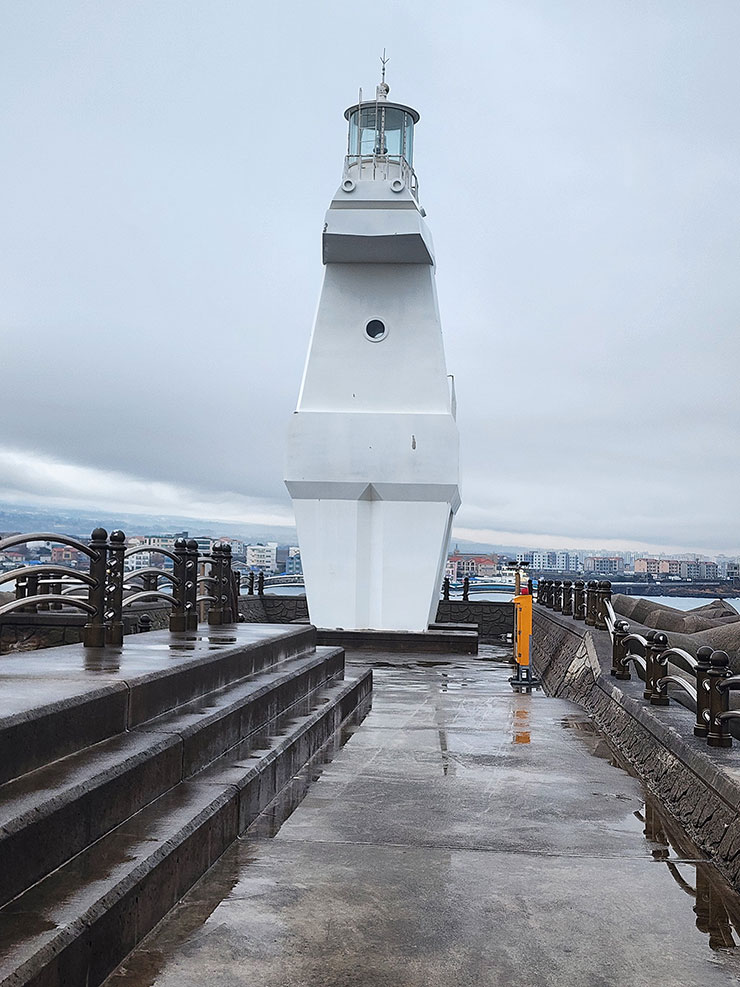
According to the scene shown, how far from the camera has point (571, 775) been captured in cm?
708

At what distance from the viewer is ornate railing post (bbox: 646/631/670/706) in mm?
7926

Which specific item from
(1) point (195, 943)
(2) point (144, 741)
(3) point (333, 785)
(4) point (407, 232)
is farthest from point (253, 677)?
(4) point (407, 232)

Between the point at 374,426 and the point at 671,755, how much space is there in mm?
11379

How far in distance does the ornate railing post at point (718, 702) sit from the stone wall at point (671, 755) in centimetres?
9

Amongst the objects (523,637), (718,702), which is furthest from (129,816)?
(523,637)

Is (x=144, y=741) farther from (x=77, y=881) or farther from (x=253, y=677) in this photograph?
(x=253, y=677)

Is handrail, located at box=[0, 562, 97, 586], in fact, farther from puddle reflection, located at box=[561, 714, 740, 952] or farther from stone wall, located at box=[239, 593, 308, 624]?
stone wall, located at box=[239, 593, 308, 624]

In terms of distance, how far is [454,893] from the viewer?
4.37 m

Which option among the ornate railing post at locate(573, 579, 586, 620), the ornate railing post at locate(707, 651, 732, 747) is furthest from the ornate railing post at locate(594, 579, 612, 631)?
the ornate railing post at locate(707, 651, 732, 747)

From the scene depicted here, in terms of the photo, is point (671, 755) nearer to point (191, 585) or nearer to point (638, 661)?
point (638, 661)

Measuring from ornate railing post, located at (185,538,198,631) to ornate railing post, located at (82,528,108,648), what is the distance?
6.79 ft

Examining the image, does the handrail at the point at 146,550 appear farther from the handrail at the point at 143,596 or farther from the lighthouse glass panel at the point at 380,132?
the lighthouse glass panel at the point at 380,132

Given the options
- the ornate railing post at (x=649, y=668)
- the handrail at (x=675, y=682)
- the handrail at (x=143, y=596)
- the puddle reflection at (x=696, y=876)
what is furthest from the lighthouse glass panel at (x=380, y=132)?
the puddle reflection at (x=696, y=876)

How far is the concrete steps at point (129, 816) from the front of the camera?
317 cm
